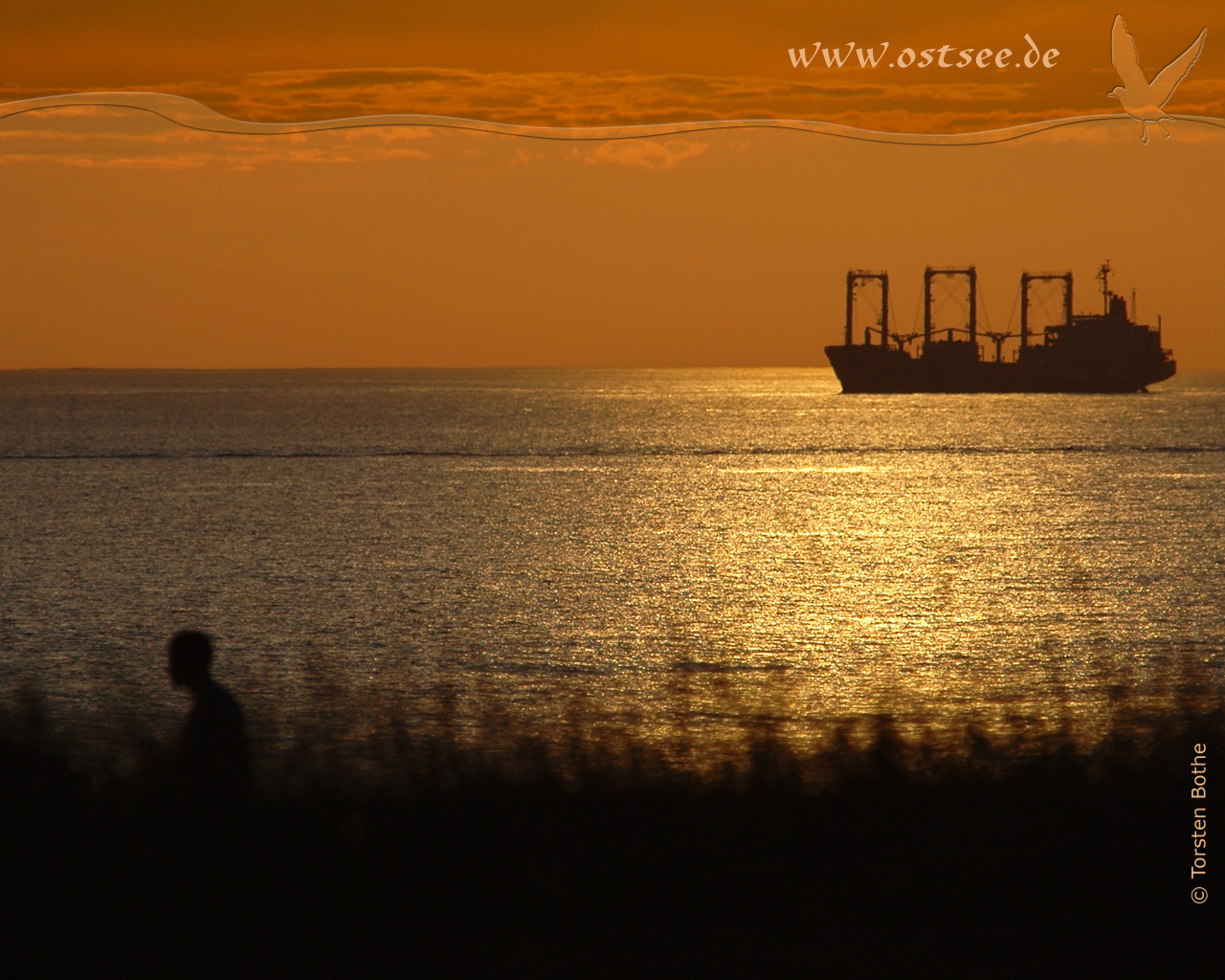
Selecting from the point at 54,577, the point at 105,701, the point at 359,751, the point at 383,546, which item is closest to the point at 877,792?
the point at 359,751

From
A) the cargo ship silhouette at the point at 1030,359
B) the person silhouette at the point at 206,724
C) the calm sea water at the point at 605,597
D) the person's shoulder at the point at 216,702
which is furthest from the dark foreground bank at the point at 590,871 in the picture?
the cargo ship silhouette at the point at 1030,359

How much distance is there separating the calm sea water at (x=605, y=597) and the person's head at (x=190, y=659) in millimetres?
3225

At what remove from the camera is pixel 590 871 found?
659 cm

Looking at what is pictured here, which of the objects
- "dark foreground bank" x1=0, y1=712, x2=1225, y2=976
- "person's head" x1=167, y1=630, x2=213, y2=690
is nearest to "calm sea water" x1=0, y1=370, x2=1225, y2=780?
"dark foreground bank" x1=0, y1=712, x2=1225, y2=976

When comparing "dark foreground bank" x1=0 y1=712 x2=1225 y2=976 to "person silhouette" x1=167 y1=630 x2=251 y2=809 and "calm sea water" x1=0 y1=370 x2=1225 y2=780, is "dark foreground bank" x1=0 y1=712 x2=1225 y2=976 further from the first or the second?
"calm sea water" x1=0 y1=370 x2=1225 y2=780

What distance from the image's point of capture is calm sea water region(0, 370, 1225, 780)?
16969 millimetres

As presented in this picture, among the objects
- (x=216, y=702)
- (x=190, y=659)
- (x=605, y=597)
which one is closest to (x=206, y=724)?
(x=216, y=702)

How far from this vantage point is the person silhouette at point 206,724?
606 centimetres

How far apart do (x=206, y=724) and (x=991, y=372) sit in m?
157

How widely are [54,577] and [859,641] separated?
20076 mm

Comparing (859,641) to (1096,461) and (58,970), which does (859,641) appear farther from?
(1096,461)

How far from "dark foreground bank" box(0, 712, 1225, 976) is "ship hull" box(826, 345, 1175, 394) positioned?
153 meters

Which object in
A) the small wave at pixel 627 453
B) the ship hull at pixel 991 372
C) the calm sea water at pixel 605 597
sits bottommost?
the calm sea water at pixel 605 597

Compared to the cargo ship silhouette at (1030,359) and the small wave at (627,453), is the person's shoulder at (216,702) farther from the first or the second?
the cargo ship silhouette at (1030,359)
